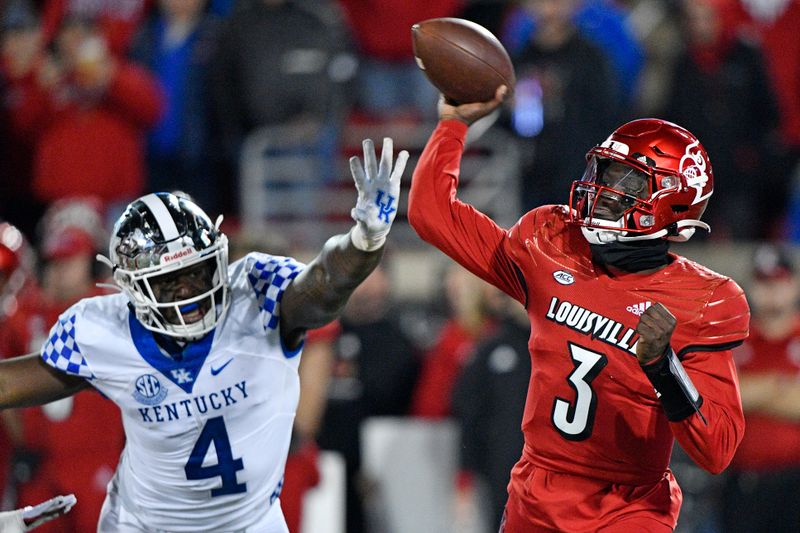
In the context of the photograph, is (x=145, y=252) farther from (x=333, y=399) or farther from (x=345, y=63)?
(x=345, y=63)

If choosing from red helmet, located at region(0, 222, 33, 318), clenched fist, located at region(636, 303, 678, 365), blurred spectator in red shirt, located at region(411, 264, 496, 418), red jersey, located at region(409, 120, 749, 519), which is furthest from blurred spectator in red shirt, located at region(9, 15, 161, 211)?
clenched fist, located at region(636, 303, 678, 365)

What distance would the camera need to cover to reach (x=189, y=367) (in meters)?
4.12

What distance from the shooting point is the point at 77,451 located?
6.28 metres

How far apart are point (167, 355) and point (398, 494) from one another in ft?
10.7

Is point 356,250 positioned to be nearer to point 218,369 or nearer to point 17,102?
point 218,369

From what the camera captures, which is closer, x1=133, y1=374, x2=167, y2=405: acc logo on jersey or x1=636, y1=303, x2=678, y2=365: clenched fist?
x1=636, y1=303, x2=678, y2=365: clenched fist

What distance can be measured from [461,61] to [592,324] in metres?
0.99

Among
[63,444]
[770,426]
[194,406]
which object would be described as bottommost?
[770,426]

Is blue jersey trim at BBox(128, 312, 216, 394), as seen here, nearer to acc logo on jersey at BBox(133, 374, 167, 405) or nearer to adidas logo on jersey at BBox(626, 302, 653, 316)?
acc logo on jersey at BBox(133, 374, 167, 405)

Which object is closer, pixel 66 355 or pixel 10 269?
pixel 66 355

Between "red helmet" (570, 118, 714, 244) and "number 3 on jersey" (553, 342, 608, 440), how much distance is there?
35 centimetres

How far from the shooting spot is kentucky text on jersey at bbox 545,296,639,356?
3.86 m

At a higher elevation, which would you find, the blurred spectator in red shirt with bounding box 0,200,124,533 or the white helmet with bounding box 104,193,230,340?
the white helmet with bounding box 104,193,230,340

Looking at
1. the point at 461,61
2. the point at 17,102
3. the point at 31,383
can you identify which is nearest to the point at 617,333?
the point at 461,61
